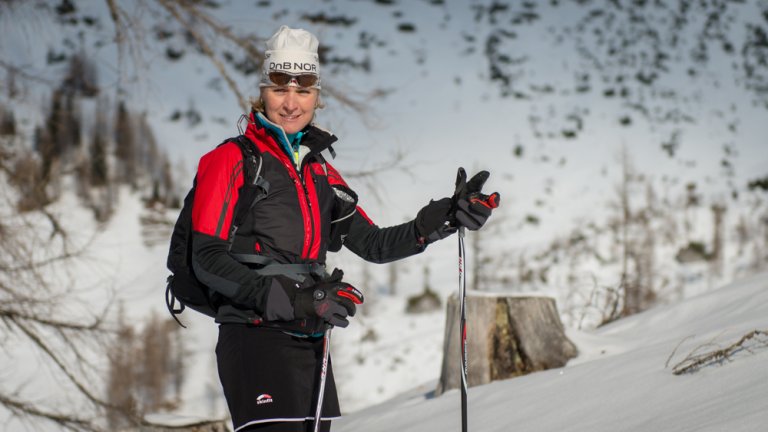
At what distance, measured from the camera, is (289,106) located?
2734mm

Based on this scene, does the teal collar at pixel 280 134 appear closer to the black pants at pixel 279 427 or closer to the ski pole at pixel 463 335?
the ski pole at pixel 463 335

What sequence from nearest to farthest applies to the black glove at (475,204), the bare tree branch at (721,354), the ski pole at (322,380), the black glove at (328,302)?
the black glove at (328,302)
the ski pole at (322,380)
the black glove at (475,204)
the bare tree branch at (721,354)

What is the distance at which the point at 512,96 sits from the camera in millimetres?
79688

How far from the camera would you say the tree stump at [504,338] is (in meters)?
5.14

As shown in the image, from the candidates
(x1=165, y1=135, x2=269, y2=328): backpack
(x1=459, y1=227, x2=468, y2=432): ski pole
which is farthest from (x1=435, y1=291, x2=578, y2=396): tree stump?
(x1=165, y1=135, x2=269, y2=328): backpack

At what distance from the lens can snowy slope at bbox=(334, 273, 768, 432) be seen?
3.04 meters

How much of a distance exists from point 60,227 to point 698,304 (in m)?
5.59

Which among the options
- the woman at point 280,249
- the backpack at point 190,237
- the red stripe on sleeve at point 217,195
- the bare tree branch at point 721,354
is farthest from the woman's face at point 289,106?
the bare tree branch at point 721,354

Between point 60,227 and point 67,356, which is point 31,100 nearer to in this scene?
point 60,227

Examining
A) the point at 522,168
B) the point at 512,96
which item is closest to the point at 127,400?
the point at 522,168

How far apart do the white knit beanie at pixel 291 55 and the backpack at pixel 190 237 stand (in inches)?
14.5

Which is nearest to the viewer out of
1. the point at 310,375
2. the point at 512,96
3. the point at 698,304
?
the point at 310,375

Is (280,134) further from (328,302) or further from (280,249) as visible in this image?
(328,302)

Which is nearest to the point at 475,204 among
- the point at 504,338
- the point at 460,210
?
the point at 460,210
